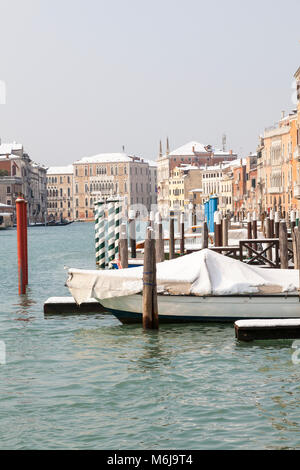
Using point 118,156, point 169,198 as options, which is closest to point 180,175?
point 169,198

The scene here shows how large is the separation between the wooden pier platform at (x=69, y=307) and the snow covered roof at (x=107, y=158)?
5935 inches

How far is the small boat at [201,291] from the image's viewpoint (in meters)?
13.0

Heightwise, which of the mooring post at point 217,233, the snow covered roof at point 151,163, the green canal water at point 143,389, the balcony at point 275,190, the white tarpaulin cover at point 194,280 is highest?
the snow covered roof at point 151,163

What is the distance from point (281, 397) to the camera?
9.34 metres

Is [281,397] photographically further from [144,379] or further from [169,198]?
[169,198]

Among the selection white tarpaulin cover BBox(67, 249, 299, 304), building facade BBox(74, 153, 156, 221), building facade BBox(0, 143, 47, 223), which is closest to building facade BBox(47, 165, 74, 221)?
building facade BBox(74, 153, 156, 221)

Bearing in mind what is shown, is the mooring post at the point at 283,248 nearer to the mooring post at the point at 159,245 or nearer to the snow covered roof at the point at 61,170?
the mooring post at the point at 159,245

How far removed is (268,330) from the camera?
11.9 m

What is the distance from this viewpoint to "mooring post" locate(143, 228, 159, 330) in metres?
12.4

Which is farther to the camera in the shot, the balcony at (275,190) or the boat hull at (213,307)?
the balcony at (275,190)

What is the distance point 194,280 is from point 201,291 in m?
0.19

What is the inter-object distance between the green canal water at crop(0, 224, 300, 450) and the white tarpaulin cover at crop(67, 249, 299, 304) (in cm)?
61

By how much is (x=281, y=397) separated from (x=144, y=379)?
5.58ft

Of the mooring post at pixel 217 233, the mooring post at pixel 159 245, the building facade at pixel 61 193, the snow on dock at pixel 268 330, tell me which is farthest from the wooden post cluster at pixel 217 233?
the building facade at pixel 61 193
